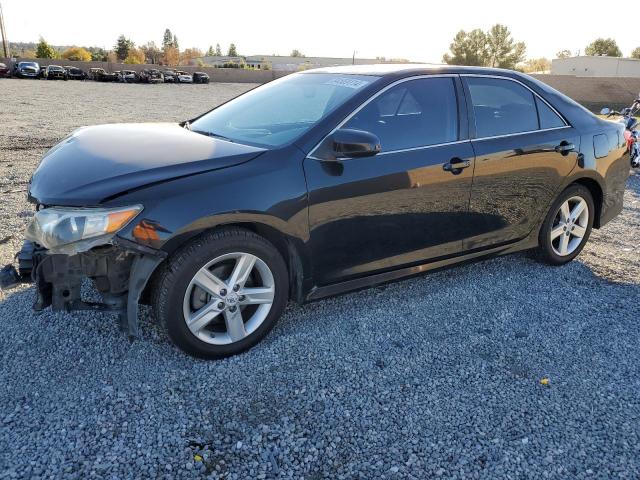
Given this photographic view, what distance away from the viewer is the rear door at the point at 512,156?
407 cm

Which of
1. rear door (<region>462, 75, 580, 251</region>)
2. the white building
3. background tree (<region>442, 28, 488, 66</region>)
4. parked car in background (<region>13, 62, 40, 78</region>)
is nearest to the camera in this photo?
rear door (<region>462, 75, 580, 251</region>)

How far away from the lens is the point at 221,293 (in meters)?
3.14

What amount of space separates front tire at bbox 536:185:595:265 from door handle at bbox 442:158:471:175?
4.07ft

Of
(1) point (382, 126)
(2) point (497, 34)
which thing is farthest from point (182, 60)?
(1) point (382, 126)

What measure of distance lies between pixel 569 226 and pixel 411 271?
1.91 m

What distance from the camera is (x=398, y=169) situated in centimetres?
359

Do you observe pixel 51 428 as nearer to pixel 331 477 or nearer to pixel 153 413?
pixel 153 413

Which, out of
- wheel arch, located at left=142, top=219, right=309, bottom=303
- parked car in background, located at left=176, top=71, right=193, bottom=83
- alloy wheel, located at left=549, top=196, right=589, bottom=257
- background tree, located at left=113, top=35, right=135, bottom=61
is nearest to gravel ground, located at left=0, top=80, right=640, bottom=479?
wheel arch, located at left=142, top=219, right=309, bottom=303

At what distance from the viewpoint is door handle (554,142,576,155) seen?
14.7ft

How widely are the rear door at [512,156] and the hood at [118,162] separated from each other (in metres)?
1.80

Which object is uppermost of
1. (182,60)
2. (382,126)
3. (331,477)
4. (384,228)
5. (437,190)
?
(182,60)

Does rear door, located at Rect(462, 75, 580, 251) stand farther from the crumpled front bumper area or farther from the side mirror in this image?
the crumpled front bumper area

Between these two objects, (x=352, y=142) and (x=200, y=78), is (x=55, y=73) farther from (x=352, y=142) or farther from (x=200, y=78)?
(x=352, y=142)

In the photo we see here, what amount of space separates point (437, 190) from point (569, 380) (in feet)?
4.90
